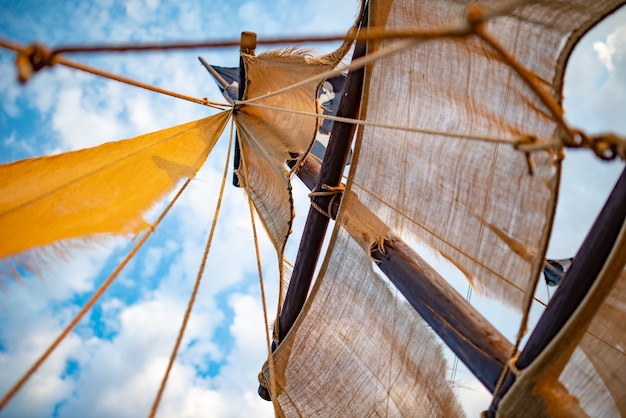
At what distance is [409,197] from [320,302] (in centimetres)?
108

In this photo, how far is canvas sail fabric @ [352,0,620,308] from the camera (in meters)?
2.05

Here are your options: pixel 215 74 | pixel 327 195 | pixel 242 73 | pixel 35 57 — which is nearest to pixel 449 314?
pixel 327 195

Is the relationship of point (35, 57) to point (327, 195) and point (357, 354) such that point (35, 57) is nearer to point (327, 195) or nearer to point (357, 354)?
point (327, 195)

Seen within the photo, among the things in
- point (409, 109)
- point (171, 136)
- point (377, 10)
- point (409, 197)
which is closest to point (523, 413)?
point (409, 197)

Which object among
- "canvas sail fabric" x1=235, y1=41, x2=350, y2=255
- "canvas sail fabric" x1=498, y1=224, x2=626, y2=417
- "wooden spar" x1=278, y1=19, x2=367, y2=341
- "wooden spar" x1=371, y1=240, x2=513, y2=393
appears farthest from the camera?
"canvas sail fabric" x1=235, y1=41, x2=350, y2=255

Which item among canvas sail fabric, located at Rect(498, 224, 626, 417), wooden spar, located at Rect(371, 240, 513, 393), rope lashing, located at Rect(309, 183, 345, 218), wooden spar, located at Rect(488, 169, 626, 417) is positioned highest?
rope lashing, located at Rect(309, 183, 345, 218)

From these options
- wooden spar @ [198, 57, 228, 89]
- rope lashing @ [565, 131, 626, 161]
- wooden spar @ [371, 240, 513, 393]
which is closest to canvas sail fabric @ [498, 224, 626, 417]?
wooden spar @ [371, 240, 513, 393]

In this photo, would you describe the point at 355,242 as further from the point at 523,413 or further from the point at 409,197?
the point at 523,413

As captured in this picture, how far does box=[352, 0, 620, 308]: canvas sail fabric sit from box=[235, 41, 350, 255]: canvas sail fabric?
67cm

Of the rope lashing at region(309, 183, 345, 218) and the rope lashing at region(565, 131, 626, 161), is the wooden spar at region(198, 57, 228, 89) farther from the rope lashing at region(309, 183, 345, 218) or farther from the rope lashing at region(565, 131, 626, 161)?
the rope lashing at region(565, 131, 626, 161)

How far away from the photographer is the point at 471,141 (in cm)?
245

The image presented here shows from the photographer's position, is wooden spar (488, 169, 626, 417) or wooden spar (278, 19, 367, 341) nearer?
wooden spar (488, 169, 626, 417)

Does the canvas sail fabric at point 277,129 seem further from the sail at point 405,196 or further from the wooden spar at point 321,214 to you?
the wooden spar at point 321,214

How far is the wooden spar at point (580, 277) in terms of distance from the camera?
1739 millimetres
